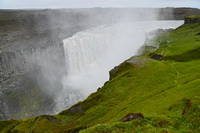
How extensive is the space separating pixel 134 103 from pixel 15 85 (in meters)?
55.7

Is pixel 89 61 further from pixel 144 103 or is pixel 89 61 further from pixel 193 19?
pixel 193 19

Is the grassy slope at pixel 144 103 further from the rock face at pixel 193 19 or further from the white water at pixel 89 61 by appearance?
the rock face at pixel 193 19

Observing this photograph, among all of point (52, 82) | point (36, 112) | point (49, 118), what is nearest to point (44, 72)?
point (52, 82)

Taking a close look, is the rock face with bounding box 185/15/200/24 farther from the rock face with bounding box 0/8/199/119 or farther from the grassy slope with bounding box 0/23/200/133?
the rock face with bounding box 0/8/199/119

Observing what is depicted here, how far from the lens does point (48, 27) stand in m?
123

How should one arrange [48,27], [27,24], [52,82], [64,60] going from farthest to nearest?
[48,27], [27,24], [64,60], [52,82]

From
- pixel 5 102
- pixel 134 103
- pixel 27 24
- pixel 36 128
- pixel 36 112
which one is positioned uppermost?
pixel 27 24

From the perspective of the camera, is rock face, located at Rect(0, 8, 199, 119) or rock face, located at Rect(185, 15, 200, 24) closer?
rock face, located at Rect(0, 8, 199, 119)

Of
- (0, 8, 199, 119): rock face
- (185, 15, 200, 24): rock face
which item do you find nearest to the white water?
(0, 8, 199, 119): rock face

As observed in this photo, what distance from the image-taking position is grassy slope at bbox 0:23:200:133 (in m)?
15.0

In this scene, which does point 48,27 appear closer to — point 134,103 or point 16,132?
point 16,132

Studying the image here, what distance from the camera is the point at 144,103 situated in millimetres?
24750

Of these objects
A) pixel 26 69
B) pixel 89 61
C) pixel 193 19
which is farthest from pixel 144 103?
pixel 193 19

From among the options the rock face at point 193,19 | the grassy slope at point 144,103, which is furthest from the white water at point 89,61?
the rock face at point 193,19
